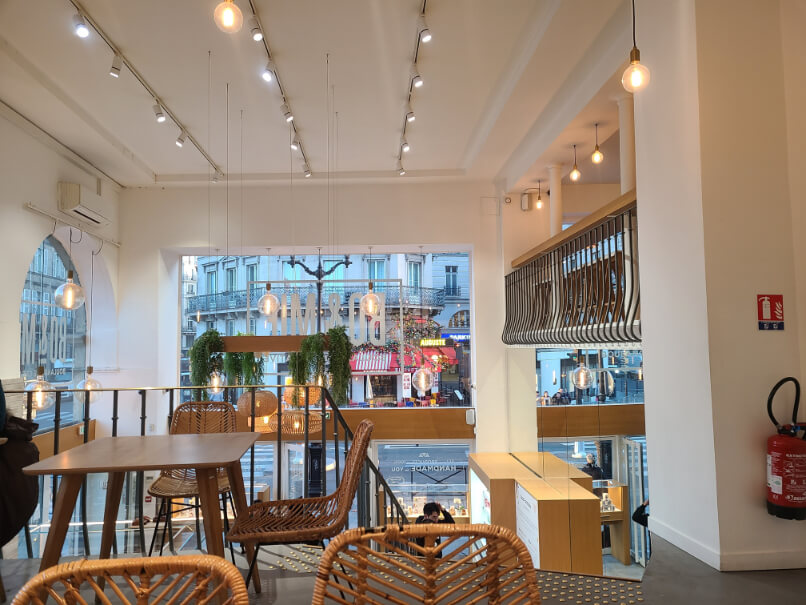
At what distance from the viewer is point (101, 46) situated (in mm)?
4703

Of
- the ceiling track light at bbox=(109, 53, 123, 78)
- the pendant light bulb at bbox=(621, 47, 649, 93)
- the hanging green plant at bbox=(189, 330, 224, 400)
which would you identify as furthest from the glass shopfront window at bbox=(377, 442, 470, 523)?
the pendant light bulb at bbox=(621, 47, 649, 93)

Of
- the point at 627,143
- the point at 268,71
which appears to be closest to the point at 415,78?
the point at 268,71

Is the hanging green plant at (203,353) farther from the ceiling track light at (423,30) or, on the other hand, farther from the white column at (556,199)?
the ceiling track light at (423,30)

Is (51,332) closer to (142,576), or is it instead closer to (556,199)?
(556,199)

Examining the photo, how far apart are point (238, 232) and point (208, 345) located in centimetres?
196

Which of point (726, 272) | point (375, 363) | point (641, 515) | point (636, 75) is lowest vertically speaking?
point (641, 515)

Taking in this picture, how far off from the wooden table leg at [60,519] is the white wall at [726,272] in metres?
2.80

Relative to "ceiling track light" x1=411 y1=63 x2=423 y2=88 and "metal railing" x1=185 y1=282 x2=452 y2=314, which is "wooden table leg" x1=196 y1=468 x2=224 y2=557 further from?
"metal railing" x1=185 y1=282 x2=452 y2=314

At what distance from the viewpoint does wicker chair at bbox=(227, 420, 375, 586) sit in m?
2.39

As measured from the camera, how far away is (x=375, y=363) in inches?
361

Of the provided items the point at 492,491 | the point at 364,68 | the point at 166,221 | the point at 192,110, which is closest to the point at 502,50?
the point at 364,68

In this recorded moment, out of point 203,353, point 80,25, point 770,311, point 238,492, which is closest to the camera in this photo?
point 770,311

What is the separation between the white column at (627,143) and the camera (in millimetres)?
4551

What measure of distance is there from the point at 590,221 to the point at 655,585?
290cm
